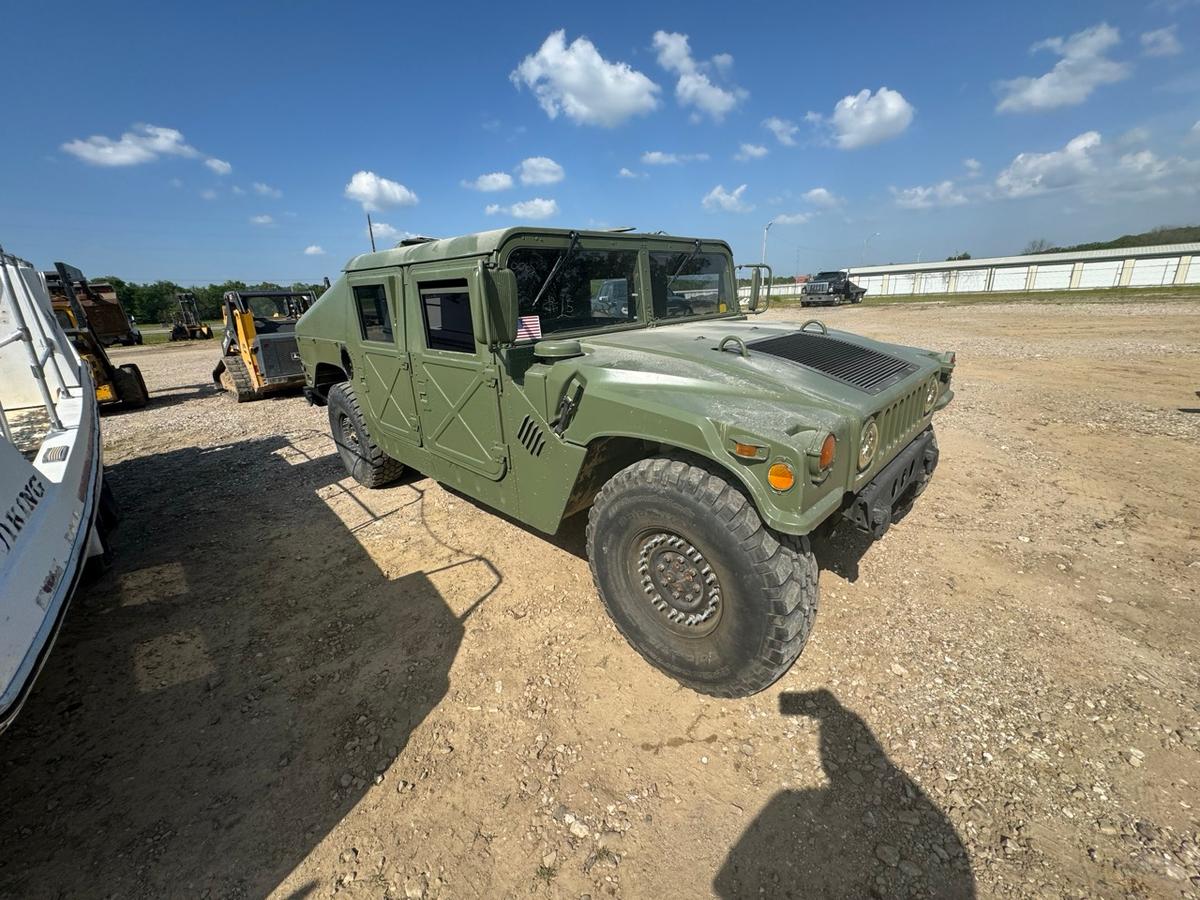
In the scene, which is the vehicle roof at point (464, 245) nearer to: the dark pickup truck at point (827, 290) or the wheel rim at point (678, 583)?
the wheel rim at point (678, 583)

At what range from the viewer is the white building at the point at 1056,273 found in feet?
109

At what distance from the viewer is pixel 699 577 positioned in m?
2.53

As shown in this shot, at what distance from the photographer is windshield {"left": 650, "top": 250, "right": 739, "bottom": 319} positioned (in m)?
3.86

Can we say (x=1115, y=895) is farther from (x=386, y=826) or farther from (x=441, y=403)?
(x=441, y=403)

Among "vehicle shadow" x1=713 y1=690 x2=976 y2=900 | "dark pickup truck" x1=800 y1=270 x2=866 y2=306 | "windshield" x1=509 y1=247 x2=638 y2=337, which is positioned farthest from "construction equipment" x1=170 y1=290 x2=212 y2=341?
"vehicle shadow" x1=713 y1=690 x2=976 y2=900

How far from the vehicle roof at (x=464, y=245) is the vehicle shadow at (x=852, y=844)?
3.01 m

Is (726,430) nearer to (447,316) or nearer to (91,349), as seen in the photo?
(447,316)

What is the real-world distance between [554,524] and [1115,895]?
8.69 feet

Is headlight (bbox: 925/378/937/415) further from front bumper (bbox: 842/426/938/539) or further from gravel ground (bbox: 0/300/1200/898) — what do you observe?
gravel ground (bbox: 0/300/1200/898)

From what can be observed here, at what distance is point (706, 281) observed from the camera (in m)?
4.27

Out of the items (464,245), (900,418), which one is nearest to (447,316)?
(464,245)

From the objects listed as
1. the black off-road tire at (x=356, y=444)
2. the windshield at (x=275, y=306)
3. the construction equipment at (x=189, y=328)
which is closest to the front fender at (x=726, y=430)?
the black off-road tire at (x=356, y=444)

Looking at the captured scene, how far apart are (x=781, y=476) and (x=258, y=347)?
10.8 metres

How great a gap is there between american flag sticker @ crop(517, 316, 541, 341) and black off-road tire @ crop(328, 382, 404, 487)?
8.51 feet
